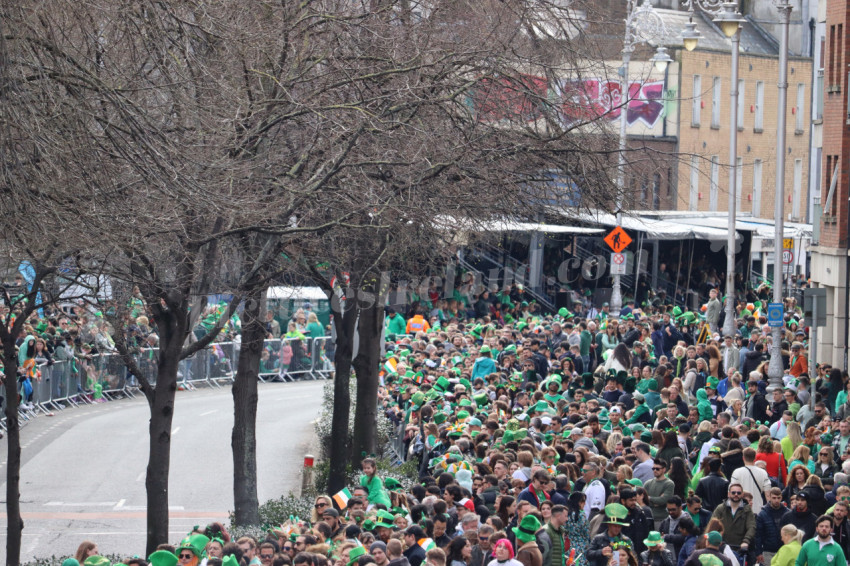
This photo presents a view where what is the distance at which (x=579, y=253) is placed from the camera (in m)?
45.4

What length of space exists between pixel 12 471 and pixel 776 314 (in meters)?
13.8

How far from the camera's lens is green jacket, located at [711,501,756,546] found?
45.4 ft

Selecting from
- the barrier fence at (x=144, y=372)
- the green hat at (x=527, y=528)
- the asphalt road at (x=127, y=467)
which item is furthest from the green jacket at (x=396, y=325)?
the green hat at (x=527, y=528)

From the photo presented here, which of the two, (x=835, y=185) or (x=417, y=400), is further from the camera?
(x=835, y=185)

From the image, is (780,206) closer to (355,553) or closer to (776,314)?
(776,314)

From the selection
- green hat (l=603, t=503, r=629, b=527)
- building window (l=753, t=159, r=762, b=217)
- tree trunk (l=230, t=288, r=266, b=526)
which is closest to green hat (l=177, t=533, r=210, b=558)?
green hat (l=603, t=503, r=629, b=527)

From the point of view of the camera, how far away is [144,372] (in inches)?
1233

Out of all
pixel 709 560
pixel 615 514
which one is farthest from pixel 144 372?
pixel 709 560

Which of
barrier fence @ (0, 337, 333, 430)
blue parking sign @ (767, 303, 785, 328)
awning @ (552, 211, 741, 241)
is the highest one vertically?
awning @ (552, 211, 741, 241)

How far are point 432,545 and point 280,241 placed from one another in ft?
13.2

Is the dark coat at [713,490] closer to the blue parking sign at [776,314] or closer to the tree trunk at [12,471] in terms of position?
the tree trunk at [12,471]

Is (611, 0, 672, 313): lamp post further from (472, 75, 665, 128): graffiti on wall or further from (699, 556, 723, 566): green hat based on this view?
(699, 556, 723, 566): green hat

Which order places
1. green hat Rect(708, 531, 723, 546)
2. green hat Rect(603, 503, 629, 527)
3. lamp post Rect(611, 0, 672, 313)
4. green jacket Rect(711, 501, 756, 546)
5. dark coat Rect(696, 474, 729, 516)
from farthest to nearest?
lamp post Rect(611, 0, 672, 313), dark coat Rect(696, 474, 729, 516), green jacket Rect(711, 501, 756, 546), green hat Rect(603, 503, 629, 527), green hat Rect(708, 531, 723, 546)

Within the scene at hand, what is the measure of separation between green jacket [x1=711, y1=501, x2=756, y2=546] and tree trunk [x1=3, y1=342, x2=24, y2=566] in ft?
22.2
